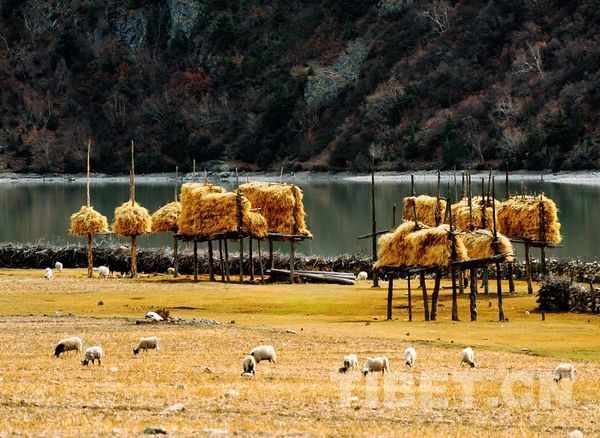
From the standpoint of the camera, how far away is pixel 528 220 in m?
59.4

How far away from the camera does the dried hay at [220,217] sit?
65000 millimetres

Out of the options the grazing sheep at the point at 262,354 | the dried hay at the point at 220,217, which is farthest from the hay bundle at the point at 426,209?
the grazing sheep at the point at 262,354

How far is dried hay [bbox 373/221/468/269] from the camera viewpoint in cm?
4709

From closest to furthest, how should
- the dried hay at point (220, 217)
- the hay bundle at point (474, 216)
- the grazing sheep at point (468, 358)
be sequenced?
the grazing sheep at point (468, 358) → the hay bundle at point (474, 216) → the dried hay at point (220, 217)

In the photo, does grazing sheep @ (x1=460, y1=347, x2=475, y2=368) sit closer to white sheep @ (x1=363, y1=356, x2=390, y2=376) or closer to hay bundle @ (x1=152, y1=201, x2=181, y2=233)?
white sheep @ (x1=363, y1=356, x2=390, y2=376)

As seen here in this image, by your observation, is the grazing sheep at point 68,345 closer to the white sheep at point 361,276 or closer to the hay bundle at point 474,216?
the hay bundle at point 474,216

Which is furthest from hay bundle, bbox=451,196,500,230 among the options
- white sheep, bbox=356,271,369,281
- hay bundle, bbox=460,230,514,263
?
white sheep, bbox=356,271,369,281

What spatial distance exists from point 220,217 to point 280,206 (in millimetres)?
4143

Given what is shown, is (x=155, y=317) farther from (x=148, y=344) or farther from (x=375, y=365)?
(x=375, y=365)

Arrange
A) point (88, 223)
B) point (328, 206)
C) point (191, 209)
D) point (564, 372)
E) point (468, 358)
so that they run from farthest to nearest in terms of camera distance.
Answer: point (328, 206) < point (88, 223) < point (191, 209) < point (468, 358) < point (564, 372)

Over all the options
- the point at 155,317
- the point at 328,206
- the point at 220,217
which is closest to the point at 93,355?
the point at 155,317

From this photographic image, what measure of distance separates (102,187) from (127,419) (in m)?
170

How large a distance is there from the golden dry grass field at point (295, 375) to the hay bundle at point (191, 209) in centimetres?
1416

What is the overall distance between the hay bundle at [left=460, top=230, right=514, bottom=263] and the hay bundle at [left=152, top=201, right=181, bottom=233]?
24.1 metres
